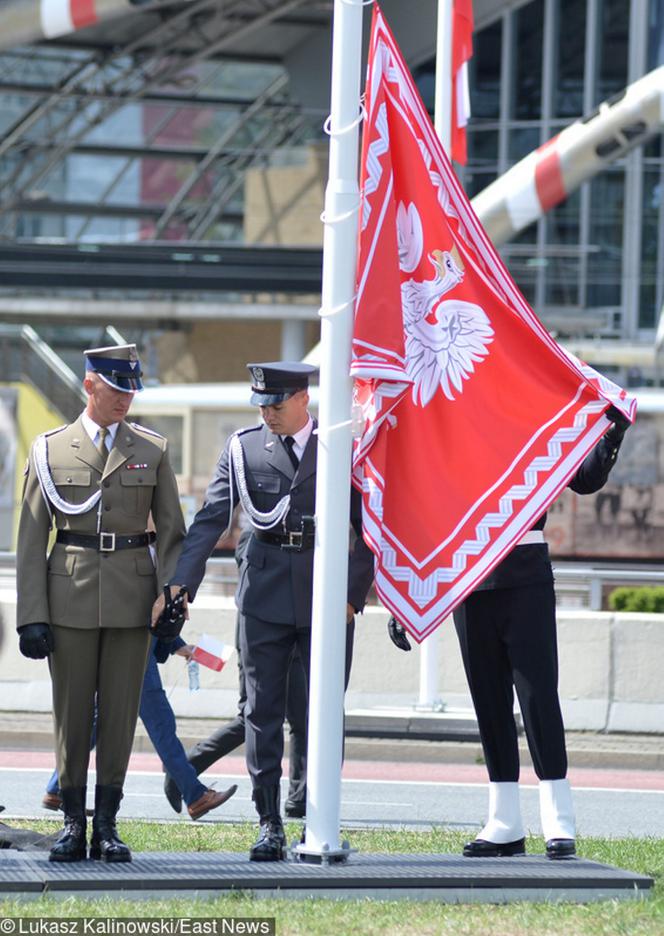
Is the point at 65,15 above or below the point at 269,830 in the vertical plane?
above

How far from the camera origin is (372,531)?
19.9 ft

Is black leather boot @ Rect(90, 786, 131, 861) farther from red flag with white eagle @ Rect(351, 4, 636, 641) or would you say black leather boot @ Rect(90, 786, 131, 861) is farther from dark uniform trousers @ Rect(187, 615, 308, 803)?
dark uniform trousers @ Rect(187, 615, 308, 803)

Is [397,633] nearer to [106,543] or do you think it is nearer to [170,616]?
[170,616]

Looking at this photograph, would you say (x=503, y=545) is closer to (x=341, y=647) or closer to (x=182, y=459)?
(x=341, y=647)

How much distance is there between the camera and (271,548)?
21.1 ft

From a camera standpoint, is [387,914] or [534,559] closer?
[387,914]

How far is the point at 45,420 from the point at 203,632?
55.7ft

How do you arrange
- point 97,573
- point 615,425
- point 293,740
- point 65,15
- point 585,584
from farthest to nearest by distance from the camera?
point 65,15
point 585,584
point 293,740
point 615,425
point 97,573

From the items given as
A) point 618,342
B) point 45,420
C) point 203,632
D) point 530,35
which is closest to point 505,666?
point 203,632

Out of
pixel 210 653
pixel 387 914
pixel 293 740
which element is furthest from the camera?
pixel 293 740


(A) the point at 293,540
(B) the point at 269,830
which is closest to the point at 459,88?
(A) the point at 293,540

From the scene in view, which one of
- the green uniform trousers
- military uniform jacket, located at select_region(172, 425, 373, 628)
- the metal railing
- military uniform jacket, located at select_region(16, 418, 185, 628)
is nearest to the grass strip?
the green uniform trousers

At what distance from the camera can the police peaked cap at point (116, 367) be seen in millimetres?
6090

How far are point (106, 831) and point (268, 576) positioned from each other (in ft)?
3.87
